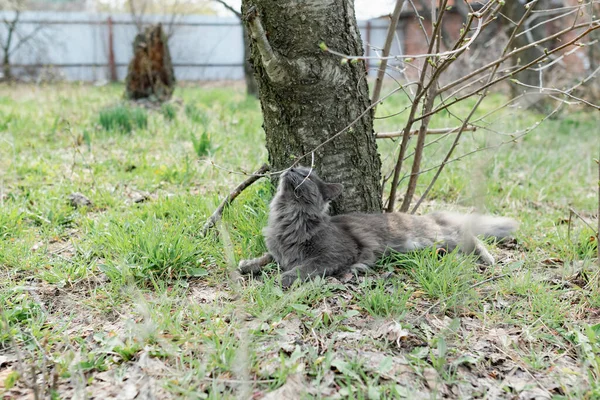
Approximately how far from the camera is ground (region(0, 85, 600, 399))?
221 cm

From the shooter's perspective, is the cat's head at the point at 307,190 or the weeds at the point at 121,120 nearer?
the cat's head at the point at 307,190

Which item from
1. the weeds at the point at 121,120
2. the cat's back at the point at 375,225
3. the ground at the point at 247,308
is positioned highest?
the weeds at the point at 121,120

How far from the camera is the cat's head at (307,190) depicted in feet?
10.6

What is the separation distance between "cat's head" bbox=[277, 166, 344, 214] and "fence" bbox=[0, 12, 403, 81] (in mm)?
13892

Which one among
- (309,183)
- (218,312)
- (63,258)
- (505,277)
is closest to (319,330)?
(218,312)

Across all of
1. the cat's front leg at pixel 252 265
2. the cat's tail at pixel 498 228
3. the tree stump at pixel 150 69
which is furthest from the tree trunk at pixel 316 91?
the tree stump at pixel 150 69

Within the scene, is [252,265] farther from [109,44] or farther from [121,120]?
[109,44]

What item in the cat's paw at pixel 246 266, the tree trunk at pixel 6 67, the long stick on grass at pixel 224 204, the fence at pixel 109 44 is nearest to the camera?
the cat's paw at pixel 246 266

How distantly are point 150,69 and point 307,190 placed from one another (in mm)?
7121

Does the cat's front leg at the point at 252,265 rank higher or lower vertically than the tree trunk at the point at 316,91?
lower

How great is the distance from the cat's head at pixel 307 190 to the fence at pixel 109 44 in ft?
45.6

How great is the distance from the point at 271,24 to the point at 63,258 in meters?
2.09

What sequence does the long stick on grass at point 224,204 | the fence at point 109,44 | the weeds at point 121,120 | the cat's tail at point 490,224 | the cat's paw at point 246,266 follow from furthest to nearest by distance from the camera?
the fence at point 109,44 < the weeds at point 121,120 < the cat's tail at point 490,224 < the long stick on grass at point 224,204 < the cat's paw at point 246,266

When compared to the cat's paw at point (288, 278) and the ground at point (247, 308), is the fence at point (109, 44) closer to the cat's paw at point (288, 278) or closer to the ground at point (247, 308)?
the ground at point (247, 308)
